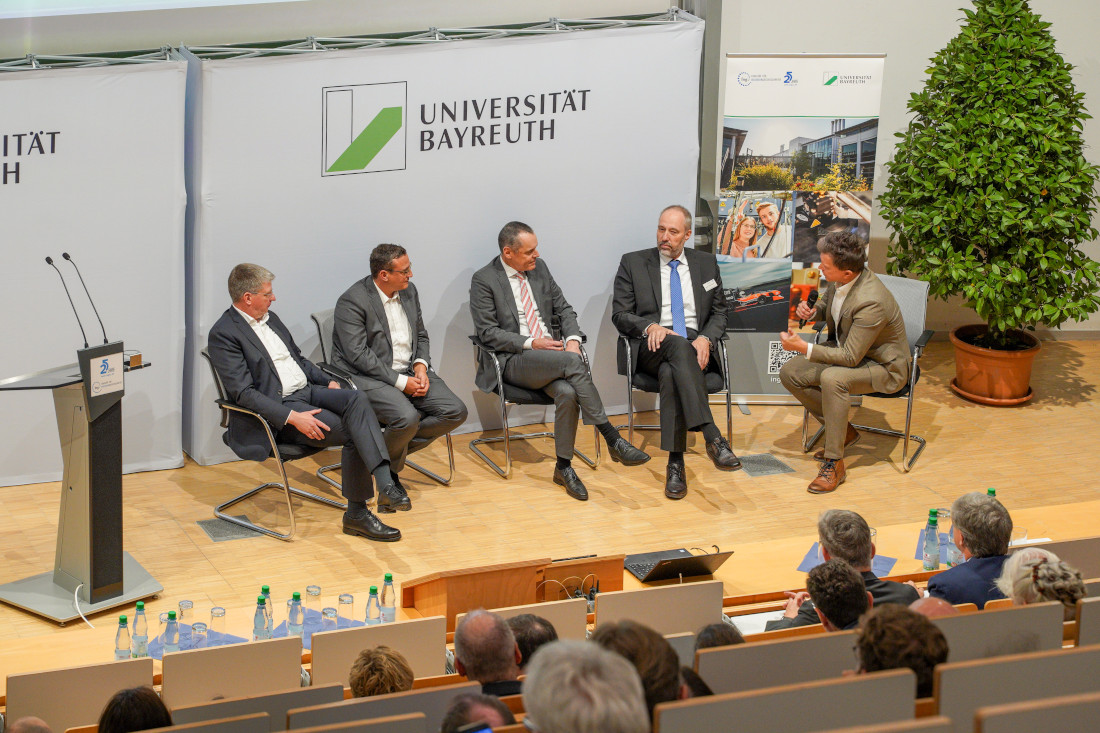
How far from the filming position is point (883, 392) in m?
6.20

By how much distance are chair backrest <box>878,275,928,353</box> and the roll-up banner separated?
0.50m

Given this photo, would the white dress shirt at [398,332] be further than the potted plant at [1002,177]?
No

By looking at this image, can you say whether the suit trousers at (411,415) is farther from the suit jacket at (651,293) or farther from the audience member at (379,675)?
the audience member at (379,675)

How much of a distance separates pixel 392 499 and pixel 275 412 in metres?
0.66

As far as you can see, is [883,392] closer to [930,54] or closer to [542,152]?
[542,152]

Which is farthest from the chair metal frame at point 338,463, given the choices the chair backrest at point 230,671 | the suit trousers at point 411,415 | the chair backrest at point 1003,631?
the chair backrest at point 1003,631

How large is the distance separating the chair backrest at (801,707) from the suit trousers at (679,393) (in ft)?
11.0

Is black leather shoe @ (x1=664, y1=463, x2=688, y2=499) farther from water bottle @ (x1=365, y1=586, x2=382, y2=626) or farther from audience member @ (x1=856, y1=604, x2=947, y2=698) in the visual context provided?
audience member @ (x1=856, y1=604, x2=947, y2=698)

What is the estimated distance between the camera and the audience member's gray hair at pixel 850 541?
12.0 ft

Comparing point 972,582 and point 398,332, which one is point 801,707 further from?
point 398,332

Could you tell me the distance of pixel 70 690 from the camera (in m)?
3.06

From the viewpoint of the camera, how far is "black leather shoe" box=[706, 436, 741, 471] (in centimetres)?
615

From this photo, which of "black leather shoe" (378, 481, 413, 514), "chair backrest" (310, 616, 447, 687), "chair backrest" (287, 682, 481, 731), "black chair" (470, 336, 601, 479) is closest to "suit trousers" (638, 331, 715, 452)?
"black chair" (470, 336, 601, 479)

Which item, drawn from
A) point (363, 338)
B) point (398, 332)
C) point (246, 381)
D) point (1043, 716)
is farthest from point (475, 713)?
point (398, 332)
